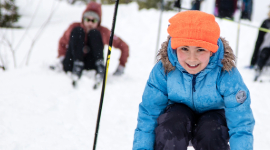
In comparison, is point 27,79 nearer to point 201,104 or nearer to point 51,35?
point 201,104

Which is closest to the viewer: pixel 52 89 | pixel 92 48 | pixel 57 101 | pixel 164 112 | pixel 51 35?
pixel 164 112

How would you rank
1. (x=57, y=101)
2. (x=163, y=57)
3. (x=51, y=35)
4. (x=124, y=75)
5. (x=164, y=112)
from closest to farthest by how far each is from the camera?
(x=163, y=57), (x=164, y=112), (x=57, y=101), (x=124, y=75), (x=51, y=35)

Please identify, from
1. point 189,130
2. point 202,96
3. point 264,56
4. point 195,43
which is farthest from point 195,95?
point 264,56

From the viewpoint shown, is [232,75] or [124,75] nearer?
[232,75]

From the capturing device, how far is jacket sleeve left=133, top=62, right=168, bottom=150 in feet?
5.39

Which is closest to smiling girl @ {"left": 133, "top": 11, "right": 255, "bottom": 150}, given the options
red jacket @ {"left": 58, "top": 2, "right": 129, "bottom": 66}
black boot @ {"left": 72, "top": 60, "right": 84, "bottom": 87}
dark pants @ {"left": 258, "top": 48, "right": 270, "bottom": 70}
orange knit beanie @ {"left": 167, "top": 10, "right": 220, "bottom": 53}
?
orange knit beanie @ {"left": 167, "top": 10, "right": 220, "bottom": 53}

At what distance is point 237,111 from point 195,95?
0.89 ft

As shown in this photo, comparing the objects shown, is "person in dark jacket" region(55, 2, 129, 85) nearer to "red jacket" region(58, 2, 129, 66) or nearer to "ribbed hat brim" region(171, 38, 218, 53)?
"red jacket" region(58, 2, 129, 66)

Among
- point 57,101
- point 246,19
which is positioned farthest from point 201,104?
point 246,19

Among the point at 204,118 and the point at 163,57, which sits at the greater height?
the point at 163,57

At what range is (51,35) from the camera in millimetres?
8023

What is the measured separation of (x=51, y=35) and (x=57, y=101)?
5.70 metres

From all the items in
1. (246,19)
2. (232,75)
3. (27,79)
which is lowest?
(27,79)

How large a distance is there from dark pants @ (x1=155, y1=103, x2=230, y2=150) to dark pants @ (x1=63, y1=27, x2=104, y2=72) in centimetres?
206
